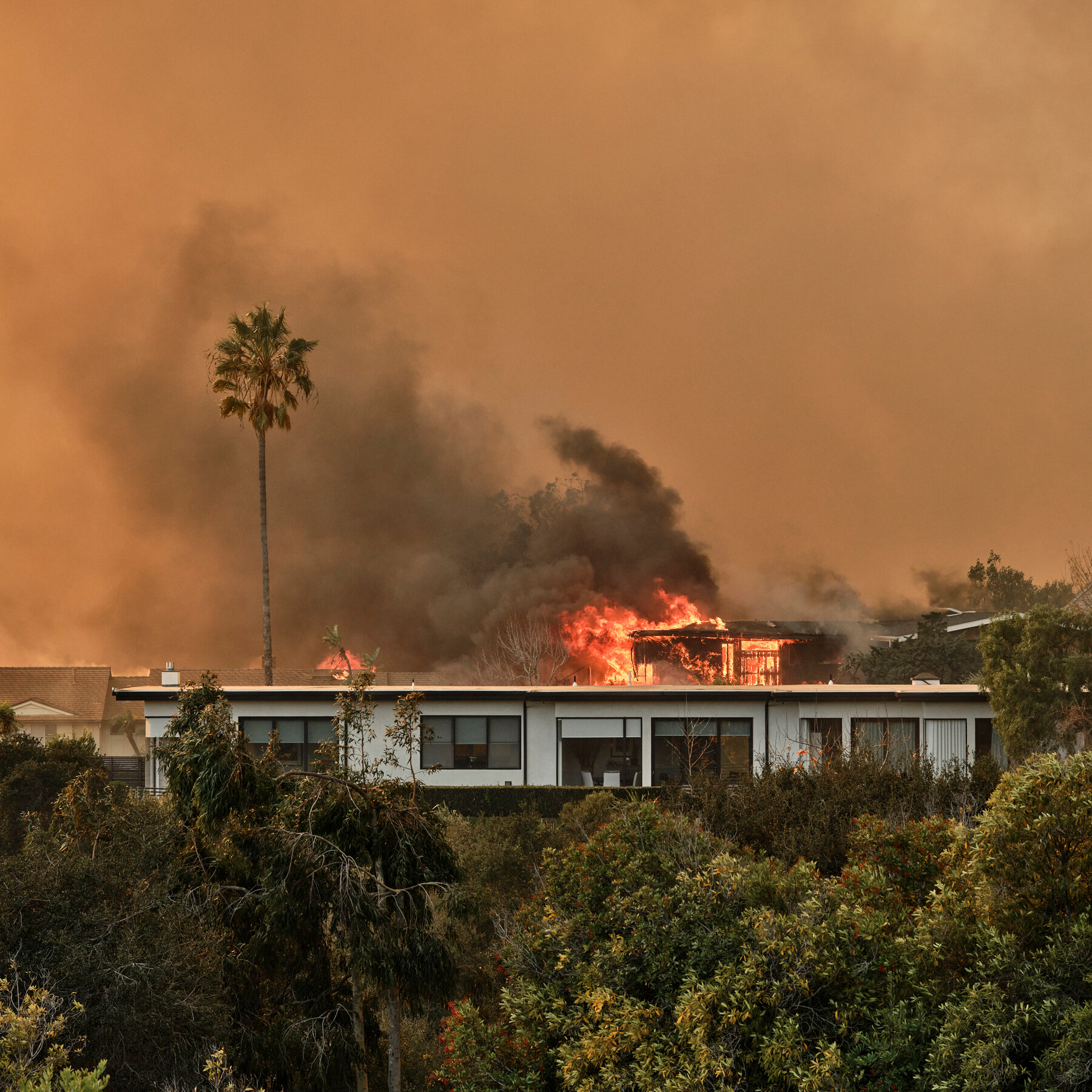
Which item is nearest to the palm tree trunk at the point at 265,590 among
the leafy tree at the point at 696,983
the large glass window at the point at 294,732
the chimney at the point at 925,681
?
the large glass window at the point at 294,732

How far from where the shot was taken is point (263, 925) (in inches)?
453

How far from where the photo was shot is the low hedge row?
2522 cm

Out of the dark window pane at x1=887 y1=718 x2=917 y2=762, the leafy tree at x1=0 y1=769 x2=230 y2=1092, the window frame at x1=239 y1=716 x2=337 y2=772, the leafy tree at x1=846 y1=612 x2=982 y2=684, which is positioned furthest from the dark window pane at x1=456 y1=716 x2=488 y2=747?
the leafy tree at x1=846 y1=612 x2=982 y2=684

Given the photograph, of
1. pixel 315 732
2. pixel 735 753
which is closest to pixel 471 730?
pixel 315 732

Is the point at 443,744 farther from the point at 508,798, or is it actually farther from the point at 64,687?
the point at 64,687

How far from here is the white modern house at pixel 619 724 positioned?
1051 inches

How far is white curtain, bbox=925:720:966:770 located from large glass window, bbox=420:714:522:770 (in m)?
10.9

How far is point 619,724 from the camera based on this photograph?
27453 mm

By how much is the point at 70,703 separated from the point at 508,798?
153 ft

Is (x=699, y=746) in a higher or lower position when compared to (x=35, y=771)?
higher

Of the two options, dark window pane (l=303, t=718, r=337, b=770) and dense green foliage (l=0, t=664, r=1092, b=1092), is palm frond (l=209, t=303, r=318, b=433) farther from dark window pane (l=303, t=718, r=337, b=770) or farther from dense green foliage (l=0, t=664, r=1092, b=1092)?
dense green foliage (l=0, t=664, r=1092, b=1092)

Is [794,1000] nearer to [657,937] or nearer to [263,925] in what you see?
[657,937]

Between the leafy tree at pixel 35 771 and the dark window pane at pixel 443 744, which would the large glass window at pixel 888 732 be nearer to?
the dark window pane at pixel 443 744

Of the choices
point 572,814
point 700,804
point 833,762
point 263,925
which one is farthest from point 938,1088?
point 572,814
